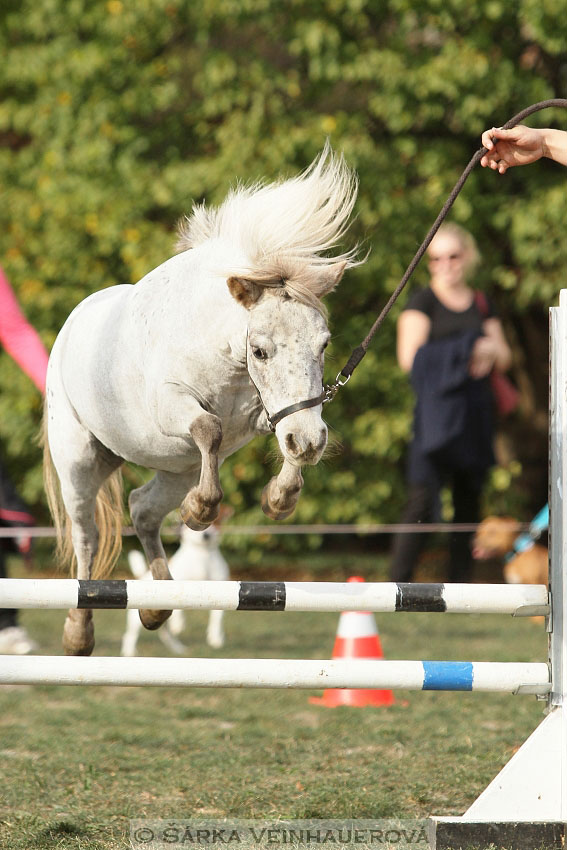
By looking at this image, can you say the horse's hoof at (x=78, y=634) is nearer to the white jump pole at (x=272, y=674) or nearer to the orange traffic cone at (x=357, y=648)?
the white jump pole at (x=272, y=674)

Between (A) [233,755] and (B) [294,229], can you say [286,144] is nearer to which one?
(A) [233,755]

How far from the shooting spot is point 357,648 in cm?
493

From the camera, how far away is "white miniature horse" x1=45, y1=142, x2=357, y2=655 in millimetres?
2961

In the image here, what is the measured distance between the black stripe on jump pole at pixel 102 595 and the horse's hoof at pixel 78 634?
732 millimetres

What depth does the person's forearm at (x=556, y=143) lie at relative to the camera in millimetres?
3311

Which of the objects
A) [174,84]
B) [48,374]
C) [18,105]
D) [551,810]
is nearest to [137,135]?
[174,84]

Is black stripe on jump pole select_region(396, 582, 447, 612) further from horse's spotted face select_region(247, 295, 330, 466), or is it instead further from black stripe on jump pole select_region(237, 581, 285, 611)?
horse's spotted face select_region(247, 295, 330, 466)

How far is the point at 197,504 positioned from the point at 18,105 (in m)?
7.83

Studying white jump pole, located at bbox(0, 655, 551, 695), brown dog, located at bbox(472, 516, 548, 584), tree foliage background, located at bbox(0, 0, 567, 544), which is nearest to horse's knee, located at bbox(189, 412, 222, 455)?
white jump pole, located at bbox(0, 655, 551, 695)

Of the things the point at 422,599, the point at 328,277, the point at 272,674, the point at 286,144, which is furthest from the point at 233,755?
the point at 286,144

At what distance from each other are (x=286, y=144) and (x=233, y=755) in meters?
6.02

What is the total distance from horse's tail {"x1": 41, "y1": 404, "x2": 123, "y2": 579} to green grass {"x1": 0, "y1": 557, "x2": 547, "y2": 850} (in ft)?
2.33

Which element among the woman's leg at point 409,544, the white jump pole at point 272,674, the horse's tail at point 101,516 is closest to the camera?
the white jump pole at point 272,674

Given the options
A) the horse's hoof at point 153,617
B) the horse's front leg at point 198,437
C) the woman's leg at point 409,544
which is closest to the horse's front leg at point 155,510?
the horse's hoof at point 153,617
